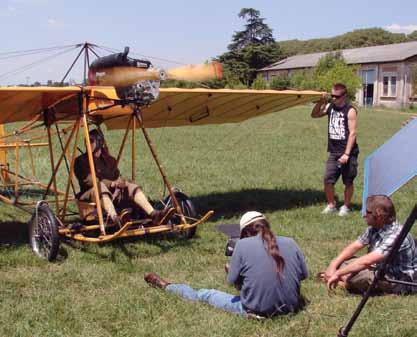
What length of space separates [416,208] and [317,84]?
63055 millimetres

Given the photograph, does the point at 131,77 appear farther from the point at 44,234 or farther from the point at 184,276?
the point at 184,276

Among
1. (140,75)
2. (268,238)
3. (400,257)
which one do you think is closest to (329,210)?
(400,257)

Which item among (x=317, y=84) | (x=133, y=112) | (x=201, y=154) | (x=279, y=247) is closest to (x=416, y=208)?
(x=279, y=247)

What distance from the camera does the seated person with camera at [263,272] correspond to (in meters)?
4.56

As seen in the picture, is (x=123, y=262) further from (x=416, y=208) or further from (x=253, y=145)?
(x=253, y=145)

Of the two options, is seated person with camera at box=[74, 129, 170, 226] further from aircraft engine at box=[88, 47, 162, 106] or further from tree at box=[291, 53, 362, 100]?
tree at box=[291, 53, 362, 100]

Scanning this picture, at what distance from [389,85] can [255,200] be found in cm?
6100

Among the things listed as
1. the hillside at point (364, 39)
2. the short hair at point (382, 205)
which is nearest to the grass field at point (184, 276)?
the short hair at point (382, 205)

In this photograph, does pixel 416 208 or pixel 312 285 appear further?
pixel 312 285

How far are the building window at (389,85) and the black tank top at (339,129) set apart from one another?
2332 inches

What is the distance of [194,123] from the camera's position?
33.2 ft

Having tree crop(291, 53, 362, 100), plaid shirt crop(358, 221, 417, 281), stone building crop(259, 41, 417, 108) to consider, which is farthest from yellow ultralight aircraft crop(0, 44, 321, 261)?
stone building crop(259, 41, 417, 108)

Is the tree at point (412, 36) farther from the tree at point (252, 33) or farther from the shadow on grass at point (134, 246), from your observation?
the shadow on grass at point (134, 246)

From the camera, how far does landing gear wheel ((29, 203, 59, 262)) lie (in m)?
6.59
